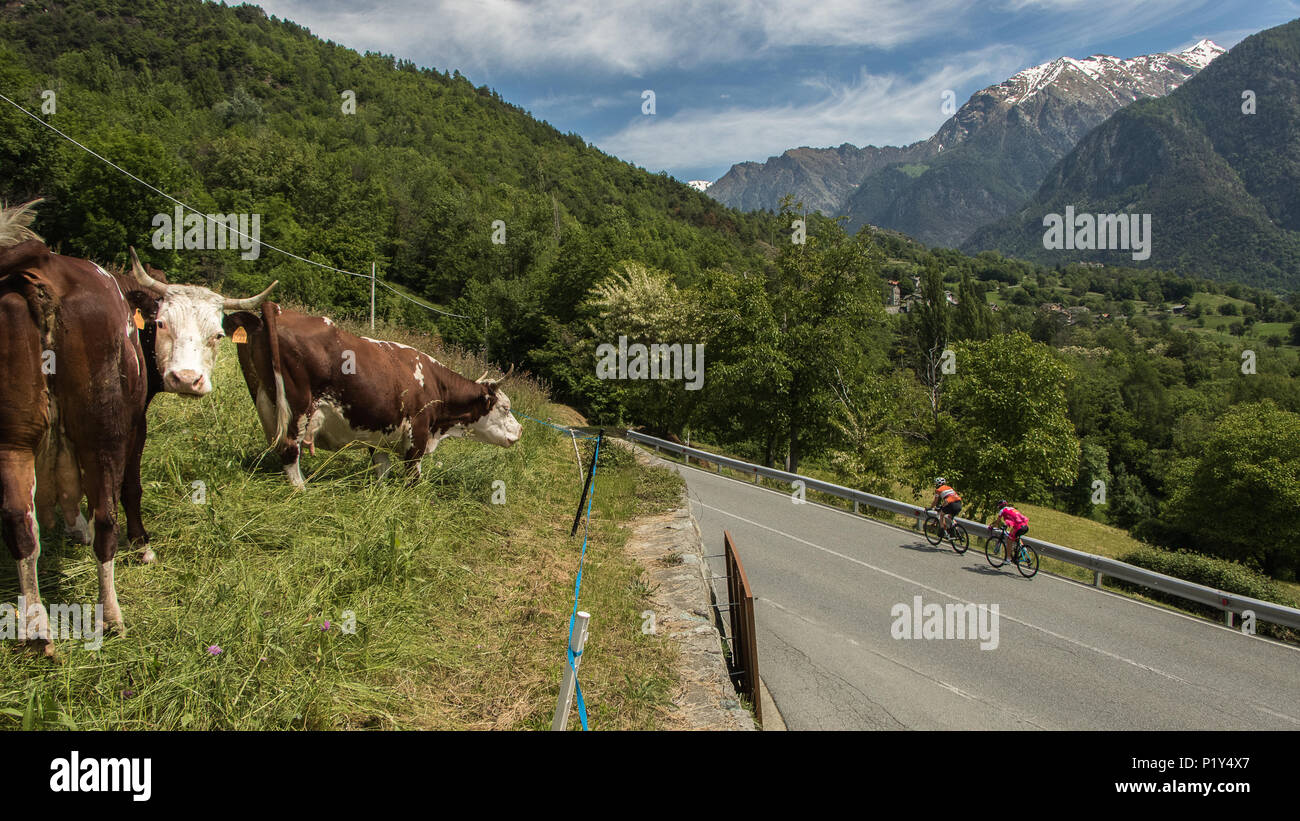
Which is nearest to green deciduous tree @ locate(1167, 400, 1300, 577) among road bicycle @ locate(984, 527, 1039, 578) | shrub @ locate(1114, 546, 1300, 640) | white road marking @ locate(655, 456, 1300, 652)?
shrub @ locate(1114, 546, 1300, 640)

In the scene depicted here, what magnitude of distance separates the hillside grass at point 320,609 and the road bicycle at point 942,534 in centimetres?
1048

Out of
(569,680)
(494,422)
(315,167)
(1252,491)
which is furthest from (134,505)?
(315,167)

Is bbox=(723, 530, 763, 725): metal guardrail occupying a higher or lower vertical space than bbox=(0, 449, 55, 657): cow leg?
lower

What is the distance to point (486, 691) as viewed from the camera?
400 cm

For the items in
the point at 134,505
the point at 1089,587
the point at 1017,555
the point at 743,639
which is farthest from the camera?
the point at 1017,555

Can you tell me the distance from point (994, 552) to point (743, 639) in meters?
10.8

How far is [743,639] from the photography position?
6262 mm

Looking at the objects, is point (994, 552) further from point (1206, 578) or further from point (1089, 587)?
point (1206, 578)

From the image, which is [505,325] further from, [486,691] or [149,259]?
[486,691]

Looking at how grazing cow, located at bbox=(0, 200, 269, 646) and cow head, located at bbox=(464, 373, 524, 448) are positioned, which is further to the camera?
cow head, located at bbox=(464, 373, 524, 448)

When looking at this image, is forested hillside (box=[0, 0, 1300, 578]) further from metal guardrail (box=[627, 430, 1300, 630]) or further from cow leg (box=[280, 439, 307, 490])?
cow leg (box=[280, 439, 307, 490])

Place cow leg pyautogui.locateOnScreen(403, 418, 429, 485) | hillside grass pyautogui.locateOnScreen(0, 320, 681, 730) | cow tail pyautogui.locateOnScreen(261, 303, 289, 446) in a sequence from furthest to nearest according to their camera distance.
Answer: cow leg pyautogui.locateOnScreen(403, 418, 429, 485)
cow tail pyautogui.locateOnScreen(261, 303, 289, 446)
hillside grass pyautogui.locateOnScreen(0, 320, 681, 730)

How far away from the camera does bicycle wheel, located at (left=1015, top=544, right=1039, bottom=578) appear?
519 inches

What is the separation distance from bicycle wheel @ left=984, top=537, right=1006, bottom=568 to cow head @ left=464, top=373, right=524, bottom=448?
10685 mm
